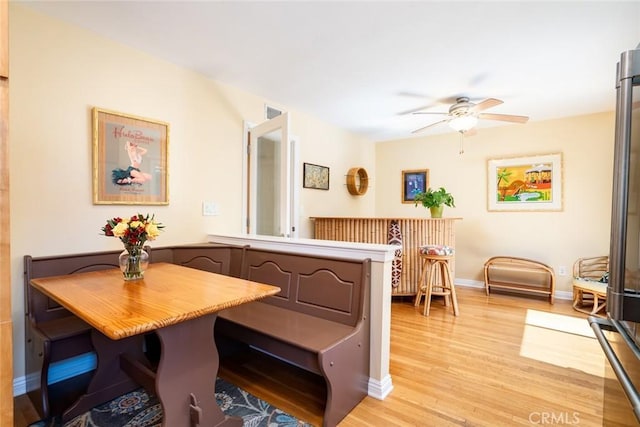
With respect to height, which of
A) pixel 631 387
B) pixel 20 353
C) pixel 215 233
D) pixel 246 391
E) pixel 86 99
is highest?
pixel 86 99

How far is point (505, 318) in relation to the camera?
3.36m

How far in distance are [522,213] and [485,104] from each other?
2224 mm

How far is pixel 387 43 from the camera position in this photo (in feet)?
7.81

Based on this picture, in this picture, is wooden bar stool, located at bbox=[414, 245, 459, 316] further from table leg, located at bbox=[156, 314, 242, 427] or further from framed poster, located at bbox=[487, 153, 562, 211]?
table leg, located at bbox=[156, 314, 242, 427]

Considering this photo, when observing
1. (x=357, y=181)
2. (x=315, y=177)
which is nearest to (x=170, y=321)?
(x=315, y=177)

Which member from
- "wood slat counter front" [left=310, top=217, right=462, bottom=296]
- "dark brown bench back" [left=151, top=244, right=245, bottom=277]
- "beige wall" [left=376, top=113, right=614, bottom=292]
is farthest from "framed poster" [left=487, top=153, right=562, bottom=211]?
"dark brown bench back" [left=151, top=244, right=245, bottom=277]

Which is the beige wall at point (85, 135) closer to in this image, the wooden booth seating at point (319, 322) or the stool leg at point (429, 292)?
the wooden booth seating at point (319, 322)

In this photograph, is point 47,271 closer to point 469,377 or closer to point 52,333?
point 52,333

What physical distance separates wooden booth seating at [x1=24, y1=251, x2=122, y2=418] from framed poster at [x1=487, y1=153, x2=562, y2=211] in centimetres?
503

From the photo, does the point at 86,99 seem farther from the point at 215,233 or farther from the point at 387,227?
the point at 387,227

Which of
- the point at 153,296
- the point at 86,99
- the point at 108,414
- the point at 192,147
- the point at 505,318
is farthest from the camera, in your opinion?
the point at 505,318

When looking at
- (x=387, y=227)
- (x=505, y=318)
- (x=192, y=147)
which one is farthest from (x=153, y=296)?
(x=505, y=318)

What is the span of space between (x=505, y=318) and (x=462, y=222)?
188 cm

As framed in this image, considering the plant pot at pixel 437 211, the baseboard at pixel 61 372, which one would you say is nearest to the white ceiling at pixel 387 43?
the plant pot at pixel 437 211
